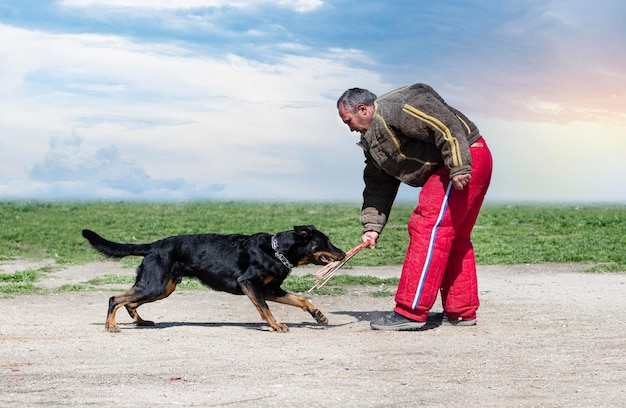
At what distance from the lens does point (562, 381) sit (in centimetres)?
636

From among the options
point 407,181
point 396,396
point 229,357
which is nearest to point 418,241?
point 407,181

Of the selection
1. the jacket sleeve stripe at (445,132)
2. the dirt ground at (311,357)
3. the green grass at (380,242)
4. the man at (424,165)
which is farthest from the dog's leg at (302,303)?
the green grass at (380,242)

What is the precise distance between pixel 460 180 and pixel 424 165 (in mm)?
537

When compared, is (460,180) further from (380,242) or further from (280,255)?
(380,242)

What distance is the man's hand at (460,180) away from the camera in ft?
26.2

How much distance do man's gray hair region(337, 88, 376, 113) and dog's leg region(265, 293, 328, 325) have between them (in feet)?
6.71

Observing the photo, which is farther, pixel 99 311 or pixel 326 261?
pixel 99 311

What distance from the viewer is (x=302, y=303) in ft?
29.6

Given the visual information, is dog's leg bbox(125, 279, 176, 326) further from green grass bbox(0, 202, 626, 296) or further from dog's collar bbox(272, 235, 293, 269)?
green grass bbox(0, 202, 626, 296)

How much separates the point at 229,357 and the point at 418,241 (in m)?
2.24

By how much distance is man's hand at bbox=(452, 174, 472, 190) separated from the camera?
7996mm

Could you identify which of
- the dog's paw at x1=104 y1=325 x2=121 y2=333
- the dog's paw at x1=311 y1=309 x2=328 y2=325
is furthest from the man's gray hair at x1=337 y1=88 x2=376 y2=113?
the dog's paw at x1=104 y1=325 x2=121 y2=333

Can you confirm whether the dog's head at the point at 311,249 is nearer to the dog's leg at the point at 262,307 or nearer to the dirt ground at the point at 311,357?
the dog's leg at the point at 262,307

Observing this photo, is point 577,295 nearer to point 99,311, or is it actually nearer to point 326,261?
point 326,261
